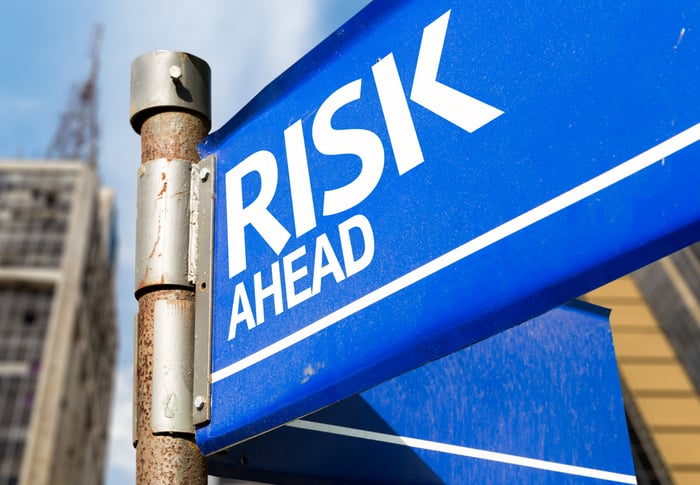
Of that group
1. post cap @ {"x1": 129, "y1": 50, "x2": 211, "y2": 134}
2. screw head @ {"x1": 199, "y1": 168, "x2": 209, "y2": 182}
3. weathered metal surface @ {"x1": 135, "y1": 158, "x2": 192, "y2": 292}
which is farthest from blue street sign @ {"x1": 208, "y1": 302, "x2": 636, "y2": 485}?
post cap @ {"x1": 129, "y1": 50, "x2": 211, "y2": 134}

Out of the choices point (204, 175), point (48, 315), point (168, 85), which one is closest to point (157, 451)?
point (204, 175)

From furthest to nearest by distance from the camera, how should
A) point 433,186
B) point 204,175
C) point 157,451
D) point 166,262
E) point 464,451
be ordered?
point 464,451 → point 204,175 → point 166,262 → point 157,451 → point 433,186

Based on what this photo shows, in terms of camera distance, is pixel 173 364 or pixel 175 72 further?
pixel 175 72

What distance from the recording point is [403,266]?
1459 millimetres

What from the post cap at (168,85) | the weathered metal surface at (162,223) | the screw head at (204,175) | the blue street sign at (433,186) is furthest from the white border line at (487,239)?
the post cap at (168,85)

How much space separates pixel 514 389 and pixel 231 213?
842mm

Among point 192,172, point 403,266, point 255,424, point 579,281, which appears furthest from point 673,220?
point 192,172

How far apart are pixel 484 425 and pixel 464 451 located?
3.5 inches

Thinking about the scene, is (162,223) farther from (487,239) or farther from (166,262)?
(487,239)

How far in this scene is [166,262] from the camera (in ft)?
5.96

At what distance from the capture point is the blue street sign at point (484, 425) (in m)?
1.85

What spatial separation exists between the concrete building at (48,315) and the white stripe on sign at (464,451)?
162ft

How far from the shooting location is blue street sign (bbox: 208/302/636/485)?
6.07 feet

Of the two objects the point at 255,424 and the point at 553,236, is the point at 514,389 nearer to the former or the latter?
the point at 255,424
